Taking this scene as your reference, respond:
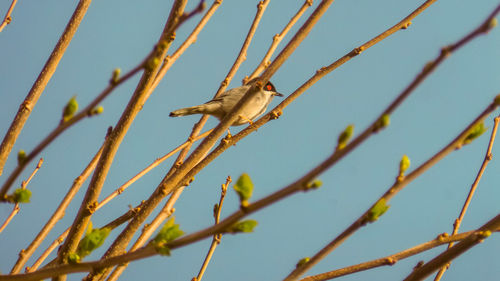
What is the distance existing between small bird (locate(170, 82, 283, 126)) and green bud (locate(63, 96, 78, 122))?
3315mm

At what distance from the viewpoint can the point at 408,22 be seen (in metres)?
2.53

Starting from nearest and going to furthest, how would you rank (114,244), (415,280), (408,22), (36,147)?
(36,147), (415,280), (114,244), (408,22)

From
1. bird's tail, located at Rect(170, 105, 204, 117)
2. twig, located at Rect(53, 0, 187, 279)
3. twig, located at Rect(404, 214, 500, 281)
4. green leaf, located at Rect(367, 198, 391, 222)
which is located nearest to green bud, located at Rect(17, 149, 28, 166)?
twig, located at Rect(53, 0, 187, 279)

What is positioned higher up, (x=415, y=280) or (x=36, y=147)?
(x=36, y=147)

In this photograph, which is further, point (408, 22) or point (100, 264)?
point (408, 22)

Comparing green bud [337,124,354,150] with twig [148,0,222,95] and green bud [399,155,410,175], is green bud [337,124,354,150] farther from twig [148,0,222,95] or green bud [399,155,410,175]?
twig [148,0,222,95]

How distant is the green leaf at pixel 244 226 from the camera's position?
127 cm

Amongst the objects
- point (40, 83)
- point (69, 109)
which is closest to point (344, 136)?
point (69, 109)

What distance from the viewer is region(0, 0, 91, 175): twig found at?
179 cm

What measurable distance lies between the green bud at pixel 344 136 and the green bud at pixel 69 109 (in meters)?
0.67

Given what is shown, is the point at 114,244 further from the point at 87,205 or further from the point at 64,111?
the point at 64,111

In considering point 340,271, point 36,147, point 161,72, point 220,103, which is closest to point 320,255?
point 340,271

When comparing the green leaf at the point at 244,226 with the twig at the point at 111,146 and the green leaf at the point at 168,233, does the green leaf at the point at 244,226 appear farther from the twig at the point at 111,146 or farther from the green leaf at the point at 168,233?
the twig at the point at 111,146

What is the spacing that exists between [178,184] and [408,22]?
1419 mm
